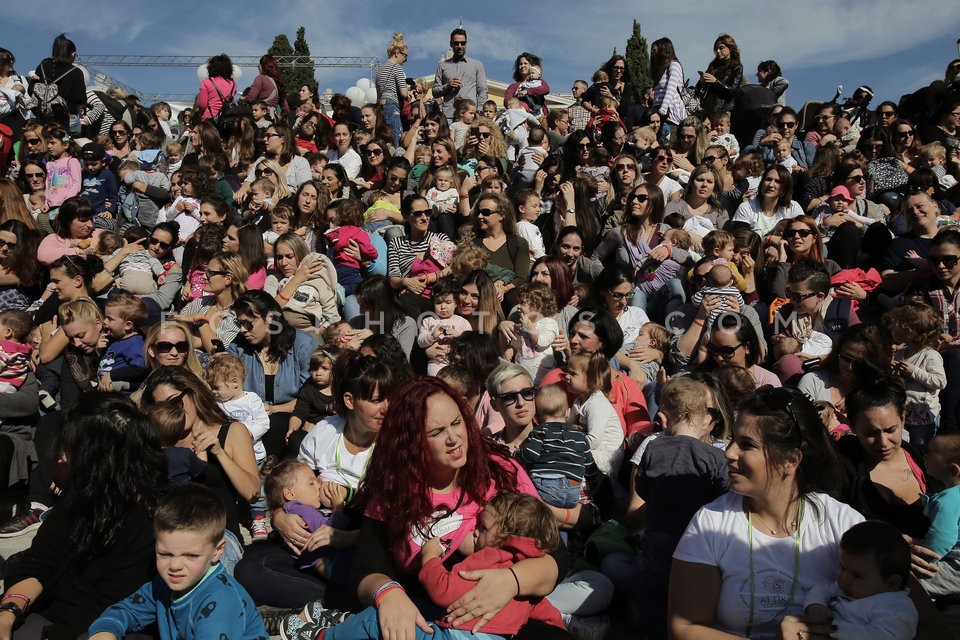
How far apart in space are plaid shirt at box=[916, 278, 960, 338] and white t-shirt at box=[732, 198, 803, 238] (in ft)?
6.40

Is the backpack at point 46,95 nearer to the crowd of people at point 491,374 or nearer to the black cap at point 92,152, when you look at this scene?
the crowd of people at point 491,374

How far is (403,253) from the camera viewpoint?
289 inches

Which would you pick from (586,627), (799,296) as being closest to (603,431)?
(586,627)

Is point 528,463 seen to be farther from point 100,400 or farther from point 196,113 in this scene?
point 196,113

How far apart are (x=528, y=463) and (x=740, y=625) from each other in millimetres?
1560

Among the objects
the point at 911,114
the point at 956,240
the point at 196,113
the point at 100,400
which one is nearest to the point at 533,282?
the point at 956,240

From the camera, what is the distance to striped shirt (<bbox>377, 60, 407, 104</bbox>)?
12741mm

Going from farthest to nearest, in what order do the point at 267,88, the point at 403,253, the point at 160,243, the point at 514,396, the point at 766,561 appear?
the point at 267,88, the point at 160,243, the point at 403,253, the point at 514,396, the point at 766,561

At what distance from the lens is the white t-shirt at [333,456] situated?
4.14 metres

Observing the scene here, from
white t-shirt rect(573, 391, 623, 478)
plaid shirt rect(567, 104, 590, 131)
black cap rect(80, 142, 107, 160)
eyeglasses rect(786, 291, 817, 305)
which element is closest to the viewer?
white t-shirt rect(573, 391, 623, 478)

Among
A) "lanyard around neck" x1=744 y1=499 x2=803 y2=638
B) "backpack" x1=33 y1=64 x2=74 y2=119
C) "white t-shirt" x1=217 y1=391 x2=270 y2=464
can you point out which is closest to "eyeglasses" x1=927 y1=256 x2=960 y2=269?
"lanyard around neck" x1=744 y1=499 x2=803 y2=638

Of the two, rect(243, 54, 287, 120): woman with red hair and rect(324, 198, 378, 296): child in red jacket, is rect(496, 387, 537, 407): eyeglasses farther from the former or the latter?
rect(243, 54, 287, 120): woman with red hair

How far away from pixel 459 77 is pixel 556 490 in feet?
31.4

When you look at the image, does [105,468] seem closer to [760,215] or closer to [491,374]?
[491,374]
